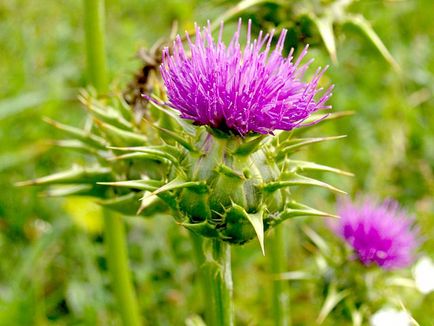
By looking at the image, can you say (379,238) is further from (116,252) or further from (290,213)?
(290,213)

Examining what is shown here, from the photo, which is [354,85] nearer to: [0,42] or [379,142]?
[379,142]

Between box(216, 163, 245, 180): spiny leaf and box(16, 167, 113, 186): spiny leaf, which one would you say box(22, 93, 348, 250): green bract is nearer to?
box(216, 163, 245, 180): spiny leaf

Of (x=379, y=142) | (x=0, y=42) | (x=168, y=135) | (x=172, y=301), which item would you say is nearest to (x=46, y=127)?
(x=0, y=42)

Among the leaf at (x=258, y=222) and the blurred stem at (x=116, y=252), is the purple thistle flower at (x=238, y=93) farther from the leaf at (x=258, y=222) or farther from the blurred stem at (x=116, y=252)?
the blurred stem at (x=116, y=252)

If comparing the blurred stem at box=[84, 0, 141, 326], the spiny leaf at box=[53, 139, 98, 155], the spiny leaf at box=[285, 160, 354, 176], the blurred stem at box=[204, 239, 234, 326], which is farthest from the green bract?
the blurred stem at box=[84, 0, 141, 326]

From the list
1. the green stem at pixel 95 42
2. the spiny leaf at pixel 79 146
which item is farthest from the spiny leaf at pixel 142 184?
the green stem at pixel 95 42

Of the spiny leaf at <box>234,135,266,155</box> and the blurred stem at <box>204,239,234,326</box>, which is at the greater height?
the spiny leaf at <box>234,135,266,155</box>
